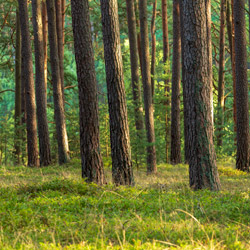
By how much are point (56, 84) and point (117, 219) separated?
36.8 ft

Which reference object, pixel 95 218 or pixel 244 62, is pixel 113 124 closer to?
pixel 95 218

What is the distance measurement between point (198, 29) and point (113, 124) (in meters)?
3.04

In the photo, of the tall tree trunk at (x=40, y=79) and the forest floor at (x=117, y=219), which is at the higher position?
the tall tree trunk at (x=40, y=79)

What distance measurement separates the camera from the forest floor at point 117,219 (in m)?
4.18

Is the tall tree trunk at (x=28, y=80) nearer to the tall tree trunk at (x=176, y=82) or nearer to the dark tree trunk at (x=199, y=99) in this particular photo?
the tall tree trunk at (x=176, y=82)

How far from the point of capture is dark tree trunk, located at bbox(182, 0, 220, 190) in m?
8.05

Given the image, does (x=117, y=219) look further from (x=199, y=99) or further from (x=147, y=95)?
(x=147, y=95)

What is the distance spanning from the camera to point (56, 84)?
15.6 m

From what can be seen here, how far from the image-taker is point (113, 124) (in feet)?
28.6

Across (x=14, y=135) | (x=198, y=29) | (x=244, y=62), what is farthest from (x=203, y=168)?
(x=14, y=135)

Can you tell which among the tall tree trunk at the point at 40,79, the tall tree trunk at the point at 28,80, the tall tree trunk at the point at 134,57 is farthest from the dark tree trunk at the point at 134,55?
the tall tree trunk at the point at 28,80

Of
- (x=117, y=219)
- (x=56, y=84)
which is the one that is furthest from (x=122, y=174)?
(x=56, y=84)

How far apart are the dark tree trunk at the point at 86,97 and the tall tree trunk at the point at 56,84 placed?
705 centimetres

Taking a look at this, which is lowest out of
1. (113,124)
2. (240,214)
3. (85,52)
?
(240,214)
